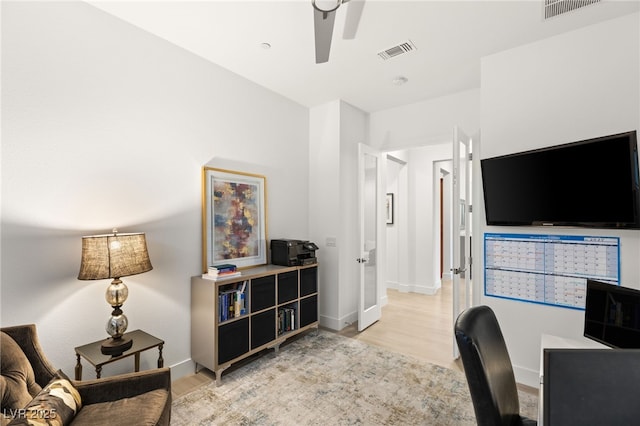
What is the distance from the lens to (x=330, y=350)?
3.28 meters

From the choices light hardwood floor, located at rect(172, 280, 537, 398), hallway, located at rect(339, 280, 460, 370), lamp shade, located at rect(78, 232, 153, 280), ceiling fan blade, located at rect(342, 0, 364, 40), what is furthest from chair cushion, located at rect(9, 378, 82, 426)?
hallway, located at rect(339, 280, 460, 370)

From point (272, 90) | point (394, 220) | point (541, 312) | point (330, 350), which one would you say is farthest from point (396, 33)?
point (394, 220)

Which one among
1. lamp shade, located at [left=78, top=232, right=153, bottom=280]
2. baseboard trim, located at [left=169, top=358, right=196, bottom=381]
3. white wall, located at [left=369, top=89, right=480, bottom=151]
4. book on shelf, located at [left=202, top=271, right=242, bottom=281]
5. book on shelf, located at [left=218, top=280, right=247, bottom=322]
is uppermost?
white wall, located at [left=369, top=89, right=480, bottom=151]

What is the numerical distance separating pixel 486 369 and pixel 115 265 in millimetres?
2123

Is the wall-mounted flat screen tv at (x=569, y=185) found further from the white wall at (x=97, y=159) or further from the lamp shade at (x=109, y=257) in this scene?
the lamp shade at (x=109, y=257)

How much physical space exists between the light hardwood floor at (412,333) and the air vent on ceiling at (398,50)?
114 inches

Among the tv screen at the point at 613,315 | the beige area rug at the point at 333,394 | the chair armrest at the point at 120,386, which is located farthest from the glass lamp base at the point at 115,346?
the tv screen at the point at 613,315

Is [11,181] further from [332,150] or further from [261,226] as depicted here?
[332,150]

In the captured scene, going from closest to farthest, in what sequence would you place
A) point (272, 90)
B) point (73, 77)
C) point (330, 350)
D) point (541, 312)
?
1. point (73, 77)
2. point (541, 312)
3. point (330, 350)
4. point (272, 90)

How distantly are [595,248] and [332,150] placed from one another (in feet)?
8.84

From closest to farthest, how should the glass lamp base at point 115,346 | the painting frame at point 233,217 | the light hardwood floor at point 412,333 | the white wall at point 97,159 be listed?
1. the white wall at point 97,159
2. the glass lamp base at point 115,346
3. the light hardwood floor at point 412,333
4. the painting frame at point 233,217

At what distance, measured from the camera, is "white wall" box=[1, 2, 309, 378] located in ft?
6.21

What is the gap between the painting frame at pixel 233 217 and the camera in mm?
2941

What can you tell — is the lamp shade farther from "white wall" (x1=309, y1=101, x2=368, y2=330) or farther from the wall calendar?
the wall calendar
